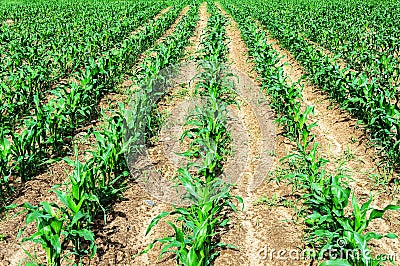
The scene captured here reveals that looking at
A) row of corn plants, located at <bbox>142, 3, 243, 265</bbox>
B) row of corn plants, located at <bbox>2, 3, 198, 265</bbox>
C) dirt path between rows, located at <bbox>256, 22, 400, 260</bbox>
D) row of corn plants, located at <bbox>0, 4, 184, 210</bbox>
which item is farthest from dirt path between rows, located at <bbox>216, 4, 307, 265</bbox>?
row of corn plants, located at <bbox>0, 4, 184, 210</bbox>

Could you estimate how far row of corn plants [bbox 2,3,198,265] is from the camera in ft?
8.55

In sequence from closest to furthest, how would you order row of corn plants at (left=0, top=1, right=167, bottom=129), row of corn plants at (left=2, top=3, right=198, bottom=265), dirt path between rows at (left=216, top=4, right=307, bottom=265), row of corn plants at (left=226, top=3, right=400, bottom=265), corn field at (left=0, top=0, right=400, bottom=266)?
row of corn plants at (left=226, top=3, right=400, bottom=265)
row of corn plants at (left=2, top=3, right=198, bottom=265)
corn field at (left=0, top=0, right=400, bottom=266)
dirt path between rows at (left=216, top=4, right=307, bottom=265)
row of corn plants at (left=0, top=1, right=167, bottom=129)

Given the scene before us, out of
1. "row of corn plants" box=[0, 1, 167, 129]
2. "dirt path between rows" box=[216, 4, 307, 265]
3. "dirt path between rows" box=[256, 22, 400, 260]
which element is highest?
"row of corn plants" box=[0, 1, 167, 129]

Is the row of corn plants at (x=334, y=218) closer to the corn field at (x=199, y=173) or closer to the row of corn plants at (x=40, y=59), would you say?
the corn field at (x=199, y=173)

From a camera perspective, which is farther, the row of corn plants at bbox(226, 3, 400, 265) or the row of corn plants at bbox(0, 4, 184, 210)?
the row of corn plants at bbox(0, 4, 184, 210)

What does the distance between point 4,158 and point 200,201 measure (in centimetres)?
212

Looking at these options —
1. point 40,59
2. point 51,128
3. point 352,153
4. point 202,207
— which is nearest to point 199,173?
point 202,207

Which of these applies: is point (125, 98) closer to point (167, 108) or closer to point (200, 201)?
point (167, 108)

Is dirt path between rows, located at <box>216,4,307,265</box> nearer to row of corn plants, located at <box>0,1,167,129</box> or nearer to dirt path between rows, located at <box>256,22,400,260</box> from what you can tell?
dirt path between rows, located at <box>256,22,400,260</box>

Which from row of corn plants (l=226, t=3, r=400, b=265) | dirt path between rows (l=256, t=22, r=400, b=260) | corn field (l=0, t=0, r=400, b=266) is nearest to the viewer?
row of corn plants (l=226, t=3, r=400, b=265)

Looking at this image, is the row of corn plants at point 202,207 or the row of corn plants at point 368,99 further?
the row of corn plants at point 368,99

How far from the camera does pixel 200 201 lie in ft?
9.98

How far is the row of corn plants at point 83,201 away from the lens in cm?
261

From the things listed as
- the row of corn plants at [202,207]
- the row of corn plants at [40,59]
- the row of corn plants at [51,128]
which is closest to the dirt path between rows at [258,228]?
the row of corn plants at [202,207]
